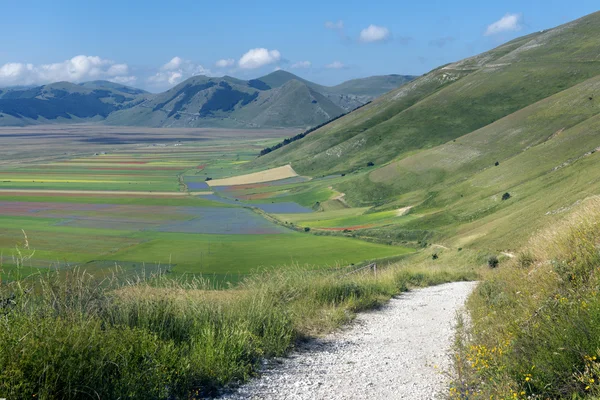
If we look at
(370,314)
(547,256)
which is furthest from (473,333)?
(370,314)

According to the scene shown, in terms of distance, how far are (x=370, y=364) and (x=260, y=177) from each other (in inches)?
6089

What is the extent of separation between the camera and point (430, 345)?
1114 cm

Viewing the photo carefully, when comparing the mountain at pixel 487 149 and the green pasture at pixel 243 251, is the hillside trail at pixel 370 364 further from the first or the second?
the green pasture at pixel 243 251

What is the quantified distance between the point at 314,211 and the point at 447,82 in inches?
4524

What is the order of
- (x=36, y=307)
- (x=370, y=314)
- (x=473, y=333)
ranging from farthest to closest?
(x=370, y=314)
(x=473, y=333)
(x=36, y=307)

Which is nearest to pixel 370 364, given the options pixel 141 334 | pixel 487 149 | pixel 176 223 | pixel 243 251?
pixel 141 334

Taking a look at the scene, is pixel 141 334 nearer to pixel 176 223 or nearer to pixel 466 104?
pixel 176 223

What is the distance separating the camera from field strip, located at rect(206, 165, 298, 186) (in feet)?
503

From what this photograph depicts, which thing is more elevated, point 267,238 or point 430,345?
point 430,345

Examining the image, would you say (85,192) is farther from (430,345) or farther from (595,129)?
(430,345)

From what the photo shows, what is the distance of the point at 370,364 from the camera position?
971cm

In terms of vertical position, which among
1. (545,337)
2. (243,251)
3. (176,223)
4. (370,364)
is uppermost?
(545,337)

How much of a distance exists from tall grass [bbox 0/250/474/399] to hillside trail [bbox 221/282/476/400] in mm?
444

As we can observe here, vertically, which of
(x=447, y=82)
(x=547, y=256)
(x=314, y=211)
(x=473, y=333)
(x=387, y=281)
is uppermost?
(x=447, y=82)
